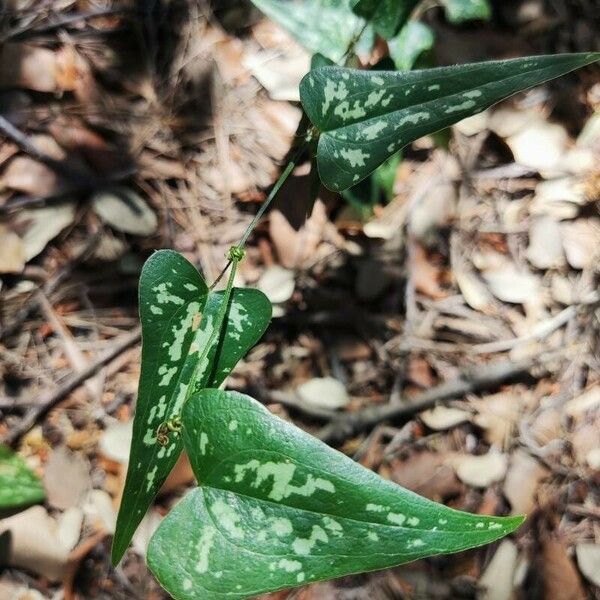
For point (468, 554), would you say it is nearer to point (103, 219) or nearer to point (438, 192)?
point (438, 192)

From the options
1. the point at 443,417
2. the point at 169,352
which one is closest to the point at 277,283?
the point at 443,417

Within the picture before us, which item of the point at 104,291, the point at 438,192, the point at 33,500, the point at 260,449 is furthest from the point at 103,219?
the point at 260,449

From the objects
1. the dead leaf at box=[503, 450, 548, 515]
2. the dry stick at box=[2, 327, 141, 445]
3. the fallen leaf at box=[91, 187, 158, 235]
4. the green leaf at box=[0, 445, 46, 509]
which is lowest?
the dead leaf at box=[503, 450, 548, 515]

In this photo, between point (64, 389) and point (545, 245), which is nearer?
point (64, 389)

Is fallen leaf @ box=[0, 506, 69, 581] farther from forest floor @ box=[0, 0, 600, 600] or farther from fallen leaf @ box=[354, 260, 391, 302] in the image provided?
fallen leaf @ box=[354, 260, 391, 302]

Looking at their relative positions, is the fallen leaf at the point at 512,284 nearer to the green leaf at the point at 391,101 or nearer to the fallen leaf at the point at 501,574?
the fallen leaf at the point at 501,574

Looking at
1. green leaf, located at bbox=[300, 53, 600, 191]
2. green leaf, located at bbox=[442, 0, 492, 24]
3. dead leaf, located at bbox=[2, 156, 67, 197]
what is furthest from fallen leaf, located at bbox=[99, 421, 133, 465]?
green leaf, located at bbox=[442, 0, 492, 24]

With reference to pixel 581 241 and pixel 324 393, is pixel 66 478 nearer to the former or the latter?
pixel 324 393
